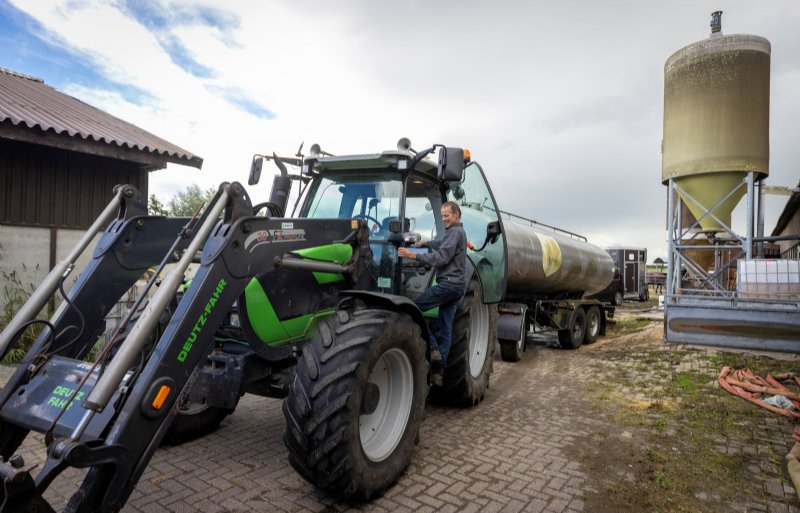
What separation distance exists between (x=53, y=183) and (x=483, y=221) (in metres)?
6.66

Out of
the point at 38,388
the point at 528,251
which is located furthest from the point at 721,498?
the point at 528,251

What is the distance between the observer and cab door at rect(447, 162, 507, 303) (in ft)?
20.2

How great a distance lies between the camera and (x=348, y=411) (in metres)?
3.08

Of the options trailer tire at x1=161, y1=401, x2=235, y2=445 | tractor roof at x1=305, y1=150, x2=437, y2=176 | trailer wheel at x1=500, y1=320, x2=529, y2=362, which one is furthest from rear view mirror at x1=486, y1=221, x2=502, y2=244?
trailer wheel at x1=500, y1=320, x2=529, y2=362

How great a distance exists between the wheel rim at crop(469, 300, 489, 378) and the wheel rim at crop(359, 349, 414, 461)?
2.07 meters

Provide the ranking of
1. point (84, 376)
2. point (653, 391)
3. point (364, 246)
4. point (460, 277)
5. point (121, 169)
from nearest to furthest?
point (84, 376)
point (364, 246)
point (460, 277)
point (653, 391)
point (121, 169)

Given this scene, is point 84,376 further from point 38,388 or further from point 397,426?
point 397,426

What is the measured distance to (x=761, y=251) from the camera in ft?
34.0

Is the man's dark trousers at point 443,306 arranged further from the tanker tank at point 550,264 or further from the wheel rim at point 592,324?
the wheel rim at point 592,324

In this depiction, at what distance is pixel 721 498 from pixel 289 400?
3.09m

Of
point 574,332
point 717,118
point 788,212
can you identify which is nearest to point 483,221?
point 574,332

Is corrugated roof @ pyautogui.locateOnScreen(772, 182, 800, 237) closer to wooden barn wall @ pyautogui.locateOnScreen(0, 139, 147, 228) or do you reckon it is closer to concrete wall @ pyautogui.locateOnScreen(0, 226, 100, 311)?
wooden barn wall @ pyautogui.locateOnScreen(0, 139, 147, 228)

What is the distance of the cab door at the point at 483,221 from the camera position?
6.16 meters

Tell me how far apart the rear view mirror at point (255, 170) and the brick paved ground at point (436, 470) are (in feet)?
7.58
